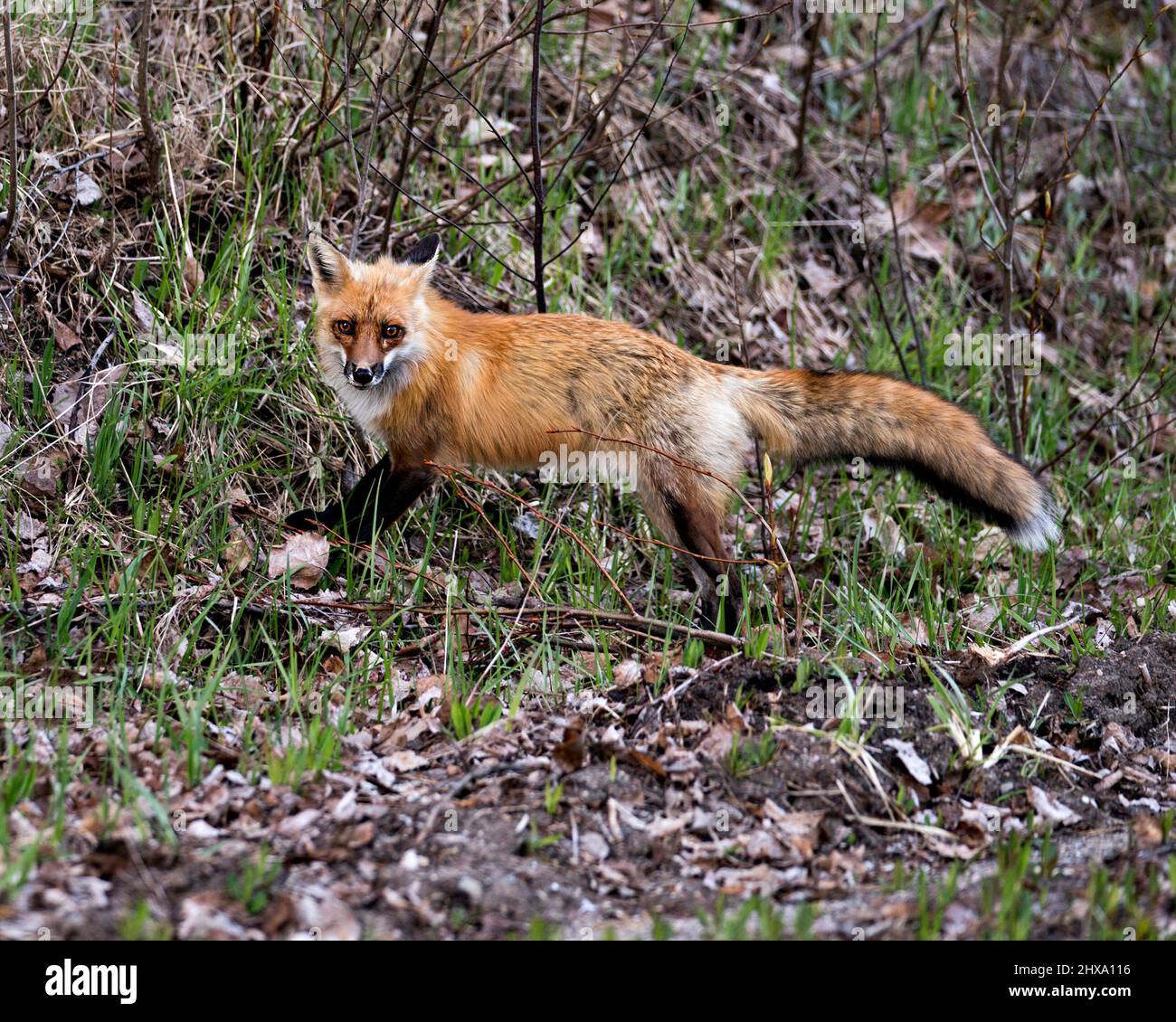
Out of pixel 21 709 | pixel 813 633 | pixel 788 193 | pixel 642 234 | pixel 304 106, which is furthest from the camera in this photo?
pixel 788 193

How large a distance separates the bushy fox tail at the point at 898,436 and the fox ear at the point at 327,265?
2301 millimetres

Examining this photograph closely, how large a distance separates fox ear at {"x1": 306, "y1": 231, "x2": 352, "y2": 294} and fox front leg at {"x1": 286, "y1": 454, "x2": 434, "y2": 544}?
3.49 ft

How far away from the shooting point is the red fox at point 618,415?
20.0 ft

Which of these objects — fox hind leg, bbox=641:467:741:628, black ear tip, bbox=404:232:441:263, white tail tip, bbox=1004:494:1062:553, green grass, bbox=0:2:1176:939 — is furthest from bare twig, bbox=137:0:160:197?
white tail tip, bbox=1004:494:1062:553

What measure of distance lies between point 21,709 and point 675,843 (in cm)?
266

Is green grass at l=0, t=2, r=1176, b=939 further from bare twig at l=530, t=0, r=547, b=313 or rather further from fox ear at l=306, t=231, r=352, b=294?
fox ear at l=306, t=231, r=352, b=294

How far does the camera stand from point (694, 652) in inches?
206

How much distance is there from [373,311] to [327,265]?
470 millimetres

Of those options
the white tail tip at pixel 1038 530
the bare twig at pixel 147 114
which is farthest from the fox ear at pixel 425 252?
the white tail tip at pixel 1038 530

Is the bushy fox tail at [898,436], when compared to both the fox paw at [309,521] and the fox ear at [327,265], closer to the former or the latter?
the fox ear at [327,265]
